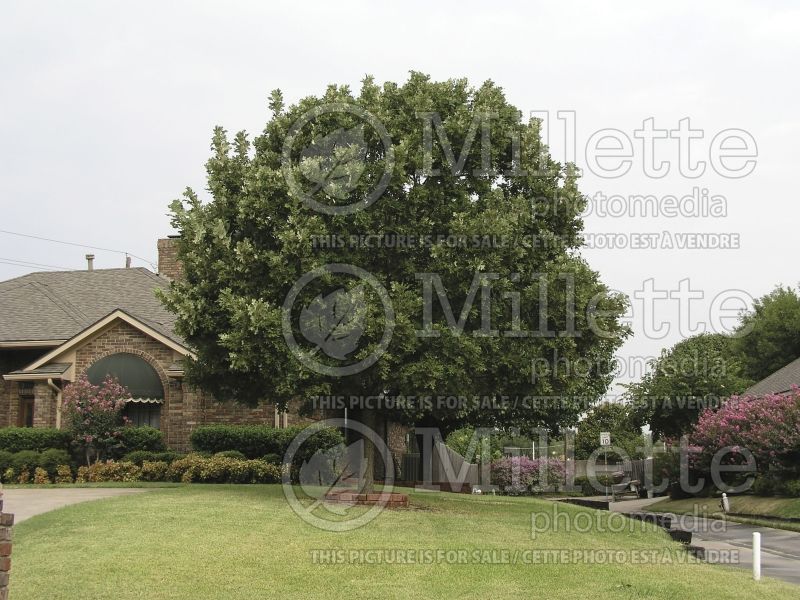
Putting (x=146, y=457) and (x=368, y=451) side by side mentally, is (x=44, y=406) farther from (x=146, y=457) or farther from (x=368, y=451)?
(x=368, y=451)

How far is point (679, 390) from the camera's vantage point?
43531 mm

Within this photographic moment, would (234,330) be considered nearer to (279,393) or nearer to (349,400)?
(279,393)

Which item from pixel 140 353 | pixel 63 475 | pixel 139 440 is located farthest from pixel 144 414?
pixel 63 475

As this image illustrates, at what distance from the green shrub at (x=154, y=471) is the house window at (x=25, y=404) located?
293 inches

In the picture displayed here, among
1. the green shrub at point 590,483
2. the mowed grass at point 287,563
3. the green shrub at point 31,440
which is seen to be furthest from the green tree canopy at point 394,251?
the green shrub at point 590,483

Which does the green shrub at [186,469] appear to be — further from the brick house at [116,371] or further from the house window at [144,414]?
the house window at [144,414]

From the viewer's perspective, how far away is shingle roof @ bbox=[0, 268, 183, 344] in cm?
3325

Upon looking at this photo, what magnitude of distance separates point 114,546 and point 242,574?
2.58 m

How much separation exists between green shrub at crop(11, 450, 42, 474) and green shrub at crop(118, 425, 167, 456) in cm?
250

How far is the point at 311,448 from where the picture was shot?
97.4 ft

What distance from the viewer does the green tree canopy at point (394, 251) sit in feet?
65.2

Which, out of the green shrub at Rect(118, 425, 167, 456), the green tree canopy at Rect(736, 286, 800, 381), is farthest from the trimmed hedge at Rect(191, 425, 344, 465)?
the green tree canopy at Rect(736, 286, 800, 381)

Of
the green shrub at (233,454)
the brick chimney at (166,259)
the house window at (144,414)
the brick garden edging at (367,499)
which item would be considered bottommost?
the brick garden edging at (367,499)

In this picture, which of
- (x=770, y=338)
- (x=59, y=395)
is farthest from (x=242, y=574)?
(x=770, y=338)
